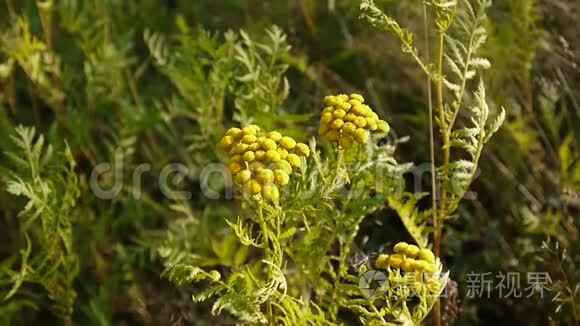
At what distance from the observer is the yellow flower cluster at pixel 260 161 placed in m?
1.29

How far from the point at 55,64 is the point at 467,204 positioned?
1396mm

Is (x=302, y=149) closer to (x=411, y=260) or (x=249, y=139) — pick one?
(x=249, y=139)

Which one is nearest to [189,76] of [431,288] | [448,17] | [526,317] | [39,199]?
[39,199]

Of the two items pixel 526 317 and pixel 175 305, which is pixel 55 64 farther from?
pixel 526 317

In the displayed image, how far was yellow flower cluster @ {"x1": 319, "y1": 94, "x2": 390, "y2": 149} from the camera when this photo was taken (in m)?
1.38

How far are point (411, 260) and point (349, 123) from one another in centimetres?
27

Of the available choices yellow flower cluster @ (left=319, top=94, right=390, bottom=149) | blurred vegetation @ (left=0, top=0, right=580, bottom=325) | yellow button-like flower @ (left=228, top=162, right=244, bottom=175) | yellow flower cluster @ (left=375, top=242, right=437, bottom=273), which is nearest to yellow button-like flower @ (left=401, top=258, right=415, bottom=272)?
yellow flower cluster @ (left=375, top=242, right=437, bottom=273)

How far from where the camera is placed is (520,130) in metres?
2.33

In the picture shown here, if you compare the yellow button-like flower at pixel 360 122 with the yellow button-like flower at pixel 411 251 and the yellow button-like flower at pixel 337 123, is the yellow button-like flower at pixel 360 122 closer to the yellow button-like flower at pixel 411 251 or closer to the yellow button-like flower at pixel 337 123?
the yellow button-like flower at pixel 337 123

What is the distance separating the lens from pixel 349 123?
4.54ft

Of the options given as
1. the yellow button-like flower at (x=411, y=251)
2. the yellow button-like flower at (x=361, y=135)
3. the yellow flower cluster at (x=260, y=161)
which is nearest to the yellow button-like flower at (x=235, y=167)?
the yellow flower cluster at (x=260, y=161)

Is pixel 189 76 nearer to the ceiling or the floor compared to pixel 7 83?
nearer to the ceiling

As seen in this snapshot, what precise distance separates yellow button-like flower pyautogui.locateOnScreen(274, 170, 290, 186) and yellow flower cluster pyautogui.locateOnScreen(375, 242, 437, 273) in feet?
0.75

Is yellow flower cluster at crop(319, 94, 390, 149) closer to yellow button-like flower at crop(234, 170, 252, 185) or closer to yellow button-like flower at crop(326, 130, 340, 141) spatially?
yellow button-like flower at crop(326, 130, 340, 141)
